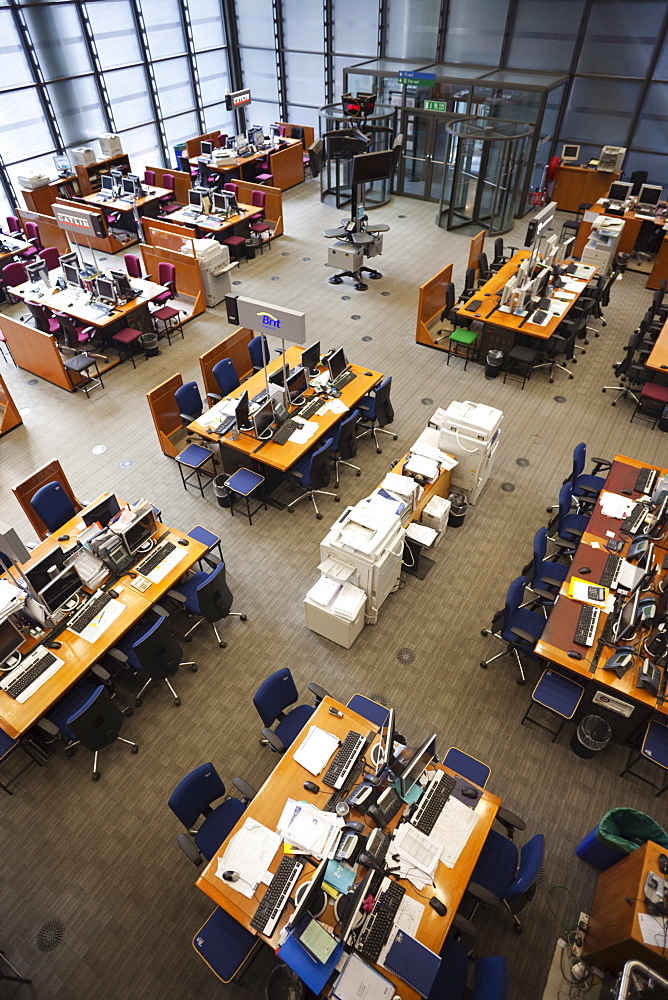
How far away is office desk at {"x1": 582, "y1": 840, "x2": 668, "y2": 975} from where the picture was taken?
3521mm

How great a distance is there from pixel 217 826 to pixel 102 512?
3.23 meters

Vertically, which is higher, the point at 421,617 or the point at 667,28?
the point at 667,28

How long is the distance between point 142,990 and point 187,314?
1022 cm

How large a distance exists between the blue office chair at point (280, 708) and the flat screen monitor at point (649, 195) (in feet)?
43.2

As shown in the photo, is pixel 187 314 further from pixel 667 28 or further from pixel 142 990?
pixel 667 28

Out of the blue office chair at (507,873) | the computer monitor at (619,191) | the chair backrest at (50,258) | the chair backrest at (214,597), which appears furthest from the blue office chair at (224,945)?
the computer monitor at (619,191)

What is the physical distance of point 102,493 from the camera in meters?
7.70

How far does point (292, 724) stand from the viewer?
4914 millimetres

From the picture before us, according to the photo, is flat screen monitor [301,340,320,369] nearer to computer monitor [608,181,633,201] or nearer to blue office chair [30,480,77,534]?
blue office chair [30,480,77,534]

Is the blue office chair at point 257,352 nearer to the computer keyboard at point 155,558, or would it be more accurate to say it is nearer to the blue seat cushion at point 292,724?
the computer keyboard at point 155,558

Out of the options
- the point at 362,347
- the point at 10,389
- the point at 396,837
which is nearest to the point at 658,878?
the point at 396,837

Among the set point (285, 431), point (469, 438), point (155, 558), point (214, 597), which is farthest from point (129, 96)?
point (214, 597)

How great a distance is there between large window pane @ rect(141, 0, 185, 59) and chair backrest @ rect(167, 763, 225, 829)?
17.8 meters

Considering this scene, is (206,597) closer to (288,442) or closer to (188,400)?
(288,442)
